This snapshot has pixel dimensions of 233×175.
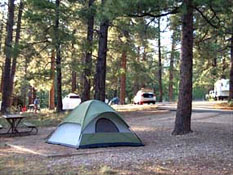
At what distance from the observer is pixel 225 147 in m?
8.09

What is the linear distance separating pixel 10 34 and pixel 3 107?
3.80 meters

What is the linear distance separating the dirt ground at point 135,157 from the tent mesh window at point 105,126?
669 millimetres

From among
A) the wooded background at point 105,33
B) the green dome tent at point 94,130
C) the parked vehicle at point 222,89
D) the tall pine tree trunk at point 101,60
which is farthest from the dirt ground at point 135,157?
the parked vehicle at point 222,89

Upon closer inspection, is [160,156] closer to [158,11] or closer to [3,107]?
[158,11]

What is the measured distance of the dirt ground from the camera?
20.0 ft

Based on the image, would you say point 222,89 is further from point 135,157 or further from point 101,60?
point 135,157

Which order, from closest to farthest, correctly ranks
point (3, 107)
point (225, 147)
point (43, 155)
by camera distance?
point (43, 155) < point (225, 147) < point (3, 107)

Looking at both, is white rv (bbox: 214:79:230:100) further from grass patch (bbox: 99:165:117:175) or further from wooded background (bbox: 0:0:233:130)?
grass patch (bbox: 99:165:117:175)

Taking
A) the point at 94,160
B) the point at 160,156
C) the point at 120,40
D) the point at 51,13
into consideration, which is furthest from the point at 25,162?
→ the point at 120,40

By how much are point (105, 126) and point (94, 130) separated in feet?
1.11

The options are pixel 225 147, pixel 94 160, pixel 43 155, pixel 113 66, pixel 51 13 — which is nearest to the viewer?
pixel 94 160

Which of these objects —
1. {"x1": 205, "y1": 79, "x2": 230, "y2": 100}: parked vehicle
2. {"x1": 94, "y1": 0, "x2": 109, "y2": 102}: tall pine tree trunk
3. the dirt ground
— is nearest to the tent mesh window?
the dirt ground

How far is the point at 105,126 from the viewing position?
907 cm

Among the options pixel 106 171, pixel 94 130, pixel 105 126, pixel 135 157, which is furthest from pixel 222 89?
pixel 106 171
